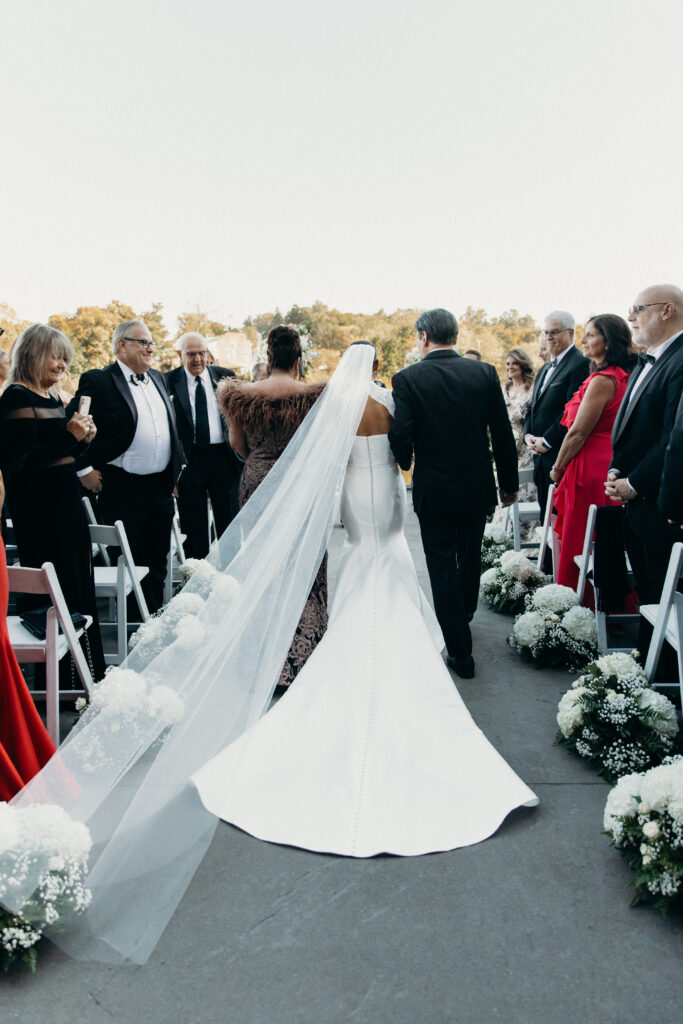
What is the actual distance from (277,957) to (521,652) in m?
3.12

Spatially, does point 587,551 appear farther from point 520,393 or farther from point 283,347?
point 520,393

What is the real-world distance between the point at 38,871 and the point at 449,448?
10.3 feet

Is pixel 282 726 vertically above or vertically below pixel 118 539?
below

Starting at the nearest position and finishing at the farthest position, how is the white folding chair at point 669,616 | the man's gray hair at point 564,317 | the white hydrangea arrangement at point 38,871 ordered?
1. the white hydrangea arrangement at point 38,871
2. the white folding chair at point 669,616
3. the man's gray hair at point 564,317

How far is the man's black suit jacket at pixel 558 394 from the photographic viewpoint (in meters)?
6.35

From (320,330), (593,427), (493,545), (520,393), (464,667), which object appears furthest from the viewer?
(320,330)

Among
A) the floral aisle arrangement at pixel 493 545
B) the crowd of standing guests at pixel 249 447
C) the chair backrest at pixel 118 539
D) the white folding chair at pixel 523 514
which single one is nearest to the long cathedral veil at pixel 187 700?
the crowd of standing guests at pixel 249 447

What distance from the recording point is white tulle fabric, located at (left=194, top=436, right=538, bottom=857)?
2932mm

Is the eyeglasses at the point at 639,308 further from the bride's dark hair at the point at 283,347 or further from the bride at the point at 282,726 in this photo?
the bride's dark hair at the point at 283,347

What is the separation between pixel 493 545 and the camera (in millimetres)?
7805

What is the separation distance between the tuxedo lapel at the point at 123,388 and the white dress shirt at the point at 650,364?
10.6 ft

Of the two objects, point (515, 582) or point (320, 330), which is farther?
point (320, 330)

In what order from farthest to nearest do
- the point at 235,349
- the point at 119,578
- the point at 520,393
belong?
the point at 235,349 < the point at 520,393 < the point at 119,578

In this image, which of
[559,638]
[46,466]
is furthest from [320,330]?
[46,466]
